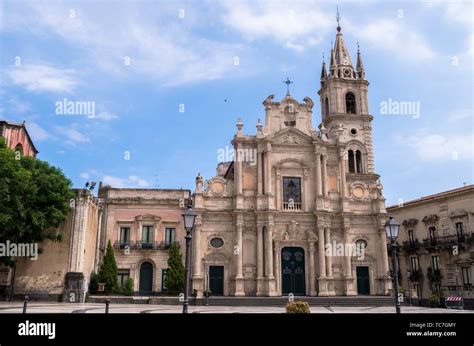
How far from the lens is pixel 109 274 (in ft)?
112

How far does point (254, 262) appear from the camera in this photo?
3706 cm

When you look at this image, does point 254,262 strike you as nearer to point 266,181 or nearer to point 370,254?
point 266,181

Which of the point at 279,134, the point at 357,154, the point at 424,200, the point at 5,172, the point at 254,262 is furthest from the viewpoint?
the point at 357,154

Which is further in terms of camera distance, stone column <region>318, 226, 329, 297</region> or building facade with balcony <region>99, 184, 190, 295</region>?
building facade with balcony <region>99, 184, 190, 295</region>

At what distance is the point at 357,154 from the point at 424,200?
28.4 ft

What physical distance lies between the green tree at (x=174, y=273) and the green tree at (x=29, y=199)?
29.2 feet

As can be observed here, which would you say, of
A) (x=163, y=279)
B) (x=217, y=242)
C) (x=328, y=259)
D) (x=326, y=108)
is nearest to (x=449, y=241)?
(x=328, y=259)

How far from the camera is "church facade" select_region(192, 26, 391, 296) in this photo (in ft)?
120

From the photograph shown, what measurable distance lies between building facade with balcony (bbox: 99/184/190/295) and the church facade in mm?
2593

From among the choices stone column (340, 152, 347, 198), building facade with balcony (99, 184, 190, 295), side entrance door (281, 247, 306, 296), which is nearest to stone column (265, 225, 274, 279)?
side entrance door (281, 247, 306, 296)

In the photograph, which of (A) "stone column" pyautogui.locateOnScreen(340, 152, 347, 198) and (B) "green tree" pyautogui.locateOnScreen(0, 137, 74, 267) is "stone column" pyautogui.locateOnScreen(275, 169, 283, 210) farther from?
(B) "green tree" pyautogui.locateOnScreen(0, 137, 74, 267)

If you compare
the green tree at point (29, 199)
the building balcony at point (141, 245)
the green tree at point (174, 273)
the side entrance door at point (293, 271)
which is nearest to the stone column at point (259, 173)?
the side entrance door at point (293, 271)
